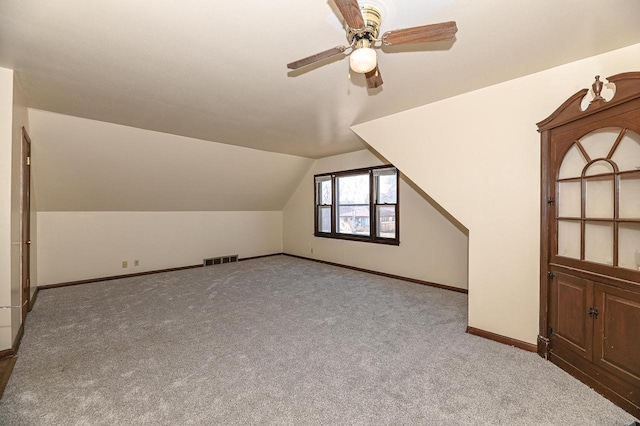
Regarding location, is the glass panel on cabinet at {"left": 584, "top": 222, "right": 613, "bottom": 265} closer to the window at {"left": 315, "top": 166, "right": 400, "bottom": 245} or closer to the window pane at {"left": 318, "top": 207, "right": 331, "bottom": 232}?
the window at {"left": 315, "top": 166, "right": 400, "bottom": 245}

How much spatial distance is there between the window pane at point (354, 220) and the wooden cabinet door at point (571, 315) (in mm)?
3264

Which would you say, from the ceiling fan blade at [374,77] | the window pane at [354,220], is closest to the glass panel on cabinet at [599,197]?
the ceiling fan blade at [374,77]

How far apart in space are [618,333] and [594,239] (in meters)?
0.63

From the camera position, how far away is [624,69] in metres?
2.03

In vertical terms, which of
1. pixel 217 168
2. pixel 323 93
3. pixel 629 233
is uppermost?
pixel 323 93

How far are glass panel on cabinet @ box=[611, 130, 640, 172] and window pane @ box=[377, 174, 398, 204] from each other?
121 inches

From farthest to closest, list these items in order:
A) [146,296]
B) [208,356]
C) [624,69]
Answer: [146,296] < [208,356] < [624,69]

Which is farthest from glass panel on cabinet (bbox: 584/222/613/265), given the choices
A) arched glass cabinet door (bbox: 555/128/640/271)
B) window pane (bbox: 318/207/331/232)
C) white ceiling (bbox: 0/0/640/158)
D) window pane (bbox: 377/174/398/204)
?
window pane (bbox: 318/207/331/232)

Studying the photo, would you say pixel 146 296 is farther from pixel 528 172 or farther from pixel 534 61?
pixel 534 61

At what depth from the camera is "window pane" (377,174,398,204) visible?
498 cm

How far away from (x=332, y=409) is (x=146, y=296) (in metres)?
3.32

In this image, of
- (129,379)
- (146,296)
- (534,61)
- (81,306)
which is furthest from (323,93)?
(81,306)

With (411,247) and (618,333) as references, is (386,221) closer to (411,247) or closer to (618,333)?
(411,247)

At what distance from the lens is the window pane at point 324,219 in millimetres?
6270
